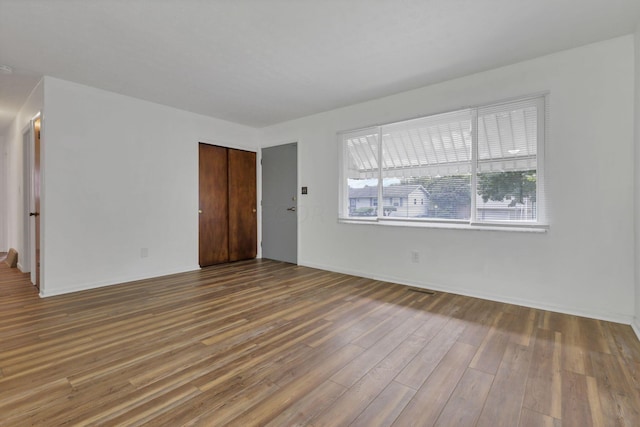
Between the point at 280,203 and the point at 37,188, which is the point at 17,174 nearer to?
the point at 37,188

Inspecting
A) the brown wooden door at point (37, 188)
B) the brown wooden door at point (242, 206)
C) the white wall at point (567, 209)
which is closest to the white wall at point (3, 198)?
the brown wooden door at point (37, 188)

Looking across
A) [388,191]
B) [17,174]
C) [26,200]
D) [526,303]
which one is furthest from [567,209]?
[17,174]

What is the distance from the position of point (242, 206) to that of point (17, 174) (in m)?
3.79

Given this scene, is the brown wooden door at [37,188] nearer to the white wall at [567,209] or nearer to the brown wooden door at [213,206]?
the brown wooden door at [213,206]

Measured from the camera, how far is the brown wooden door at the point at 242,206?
5.57m

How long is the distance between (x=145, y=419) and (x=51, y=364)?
1.09 m

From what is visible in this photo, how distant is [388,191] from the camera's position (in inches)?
170

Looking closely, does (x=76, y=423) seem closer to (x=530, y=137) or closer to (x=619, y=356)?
(x=619, y=356)

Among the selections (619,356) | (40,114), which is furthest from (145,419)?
(40,114)

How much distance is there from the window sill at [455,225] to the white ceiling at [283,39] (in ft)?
5.64

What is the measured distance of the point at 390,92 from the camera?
4.02 meters

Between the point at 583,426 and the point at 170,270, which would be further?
the point at 170,270

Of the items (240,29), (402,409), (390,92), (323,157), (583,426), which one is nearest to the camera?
(583,426)

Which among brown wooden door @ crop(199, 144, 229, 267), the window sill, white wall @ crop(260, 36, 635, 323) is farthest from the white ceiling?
the window sill
